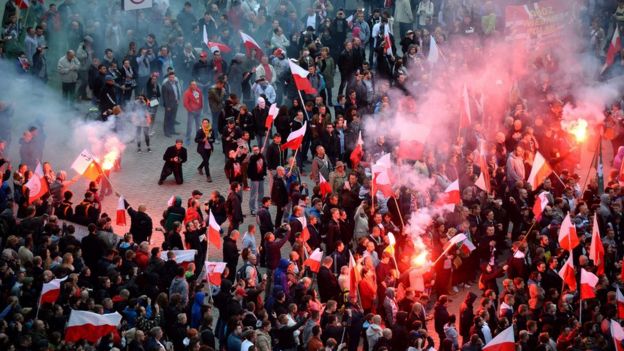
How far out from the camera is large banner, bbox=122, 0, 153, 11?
2939 centimetres

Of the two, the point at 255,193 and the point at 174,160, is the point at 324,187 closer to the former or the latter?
the point at 255,193

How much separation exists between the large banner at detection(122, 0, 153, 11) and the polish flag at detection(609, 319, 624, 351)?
1538 centimetres

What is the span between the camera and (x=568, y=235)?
803 inches

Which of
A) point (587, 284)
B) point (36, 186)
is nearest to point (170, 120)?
point (36, 186)

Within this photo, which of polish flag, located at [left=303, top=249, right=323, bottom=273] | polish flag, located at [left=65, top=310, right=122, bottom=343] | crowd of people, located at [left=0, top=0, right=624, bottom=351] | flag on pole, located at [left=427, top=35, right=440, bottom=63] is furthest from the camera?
flag on pole, located at [left=427, top=35, right=440, bottom=63]

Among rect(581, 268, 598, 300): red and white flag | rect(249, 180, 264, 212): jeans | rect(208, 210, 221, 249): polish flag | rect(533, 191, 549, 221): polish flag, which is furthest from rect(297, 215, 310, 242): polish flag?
rect(581, 268, 598, 300): red and white flag

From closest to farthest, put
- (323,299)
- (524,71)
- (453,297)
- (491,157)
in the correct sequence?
1. (323,299)
2. (453,297)
3. (491,157)
4. (524,71)

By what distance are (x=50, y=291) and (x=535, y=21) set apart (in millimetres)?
16287

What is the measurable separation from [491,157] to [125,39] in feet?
32.0

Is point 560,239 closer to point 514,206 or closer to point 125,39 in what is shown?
point 514,206

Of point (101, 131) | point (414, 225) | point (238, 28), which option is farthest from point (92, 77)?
point (414, 225)

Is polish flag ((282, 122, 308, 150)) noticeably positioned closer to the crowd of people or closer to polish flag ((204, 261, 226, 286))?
the crowd of people

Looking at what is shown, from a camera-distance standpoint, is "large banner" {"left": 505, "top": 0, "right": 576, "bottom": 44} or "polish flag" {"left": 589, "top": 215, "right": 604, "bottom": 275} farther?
"large banner" {"left": 505, "top": 0, "right": 576, "bottom": 44}

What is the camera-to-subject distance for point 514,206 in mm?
23188
